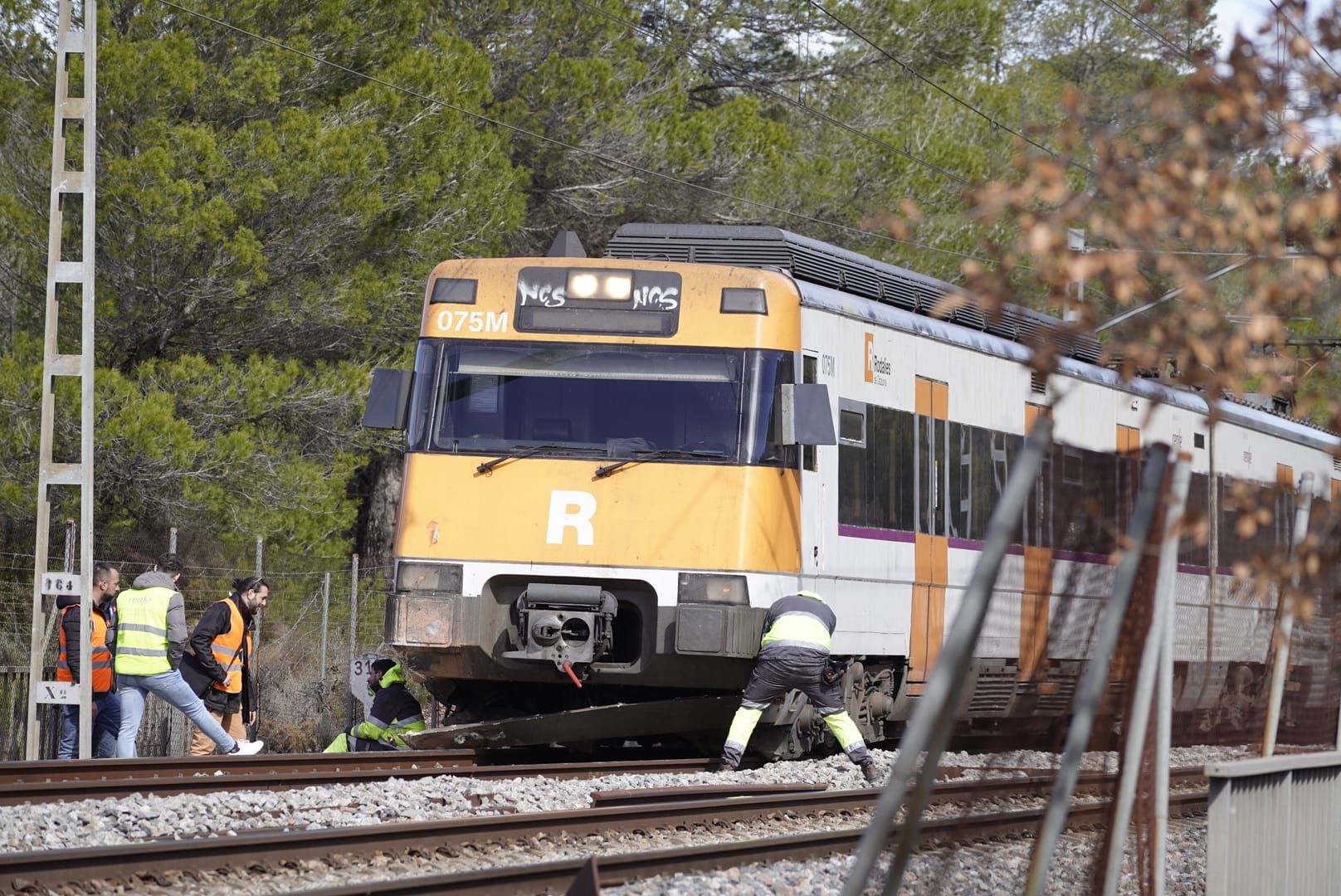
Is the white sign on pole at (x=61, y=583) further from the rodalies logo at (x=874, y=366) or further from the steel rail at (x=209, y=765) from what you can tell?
the rodalies logo at (x=874, y=366)

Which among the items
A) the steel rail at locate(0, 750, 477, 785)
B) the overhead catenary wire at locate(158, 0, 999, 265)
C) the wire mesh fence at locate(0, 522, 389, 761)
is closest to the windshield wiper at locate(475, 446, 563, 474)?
the steel rail at locate(0, 750, 477, 785)

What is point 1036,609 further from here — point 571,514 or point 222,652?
point 222,652

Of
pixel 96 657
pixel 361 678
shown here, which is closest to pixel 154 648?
pixel 96 657

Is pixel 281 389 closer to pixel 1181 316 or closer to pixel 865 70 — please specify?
pixel 865 70

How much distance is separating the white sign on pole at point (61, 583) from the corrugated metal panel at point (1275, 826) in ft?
31.6

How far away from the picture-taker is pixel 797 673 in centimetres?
1183

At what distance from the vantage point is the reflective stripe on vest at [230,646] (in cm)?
1437

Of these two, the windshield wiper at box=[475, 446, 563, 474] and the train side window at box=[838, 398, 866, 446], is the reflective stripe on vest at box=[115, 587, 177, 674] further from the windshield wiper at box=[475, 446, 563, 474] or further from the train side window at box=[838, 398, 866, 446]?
the train side window at box=[838, 398, 866, 446]

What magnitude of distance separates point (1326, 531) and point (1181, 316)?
109 centimetres

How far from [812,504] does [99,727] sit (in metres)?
6.09

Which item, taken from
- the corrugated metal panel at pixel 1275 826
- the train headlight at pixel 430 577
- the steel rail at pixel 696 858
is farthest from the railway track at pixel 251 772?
the corrugated metal panel at pixel 1275 826

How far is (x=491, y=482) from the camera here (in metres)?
12.2

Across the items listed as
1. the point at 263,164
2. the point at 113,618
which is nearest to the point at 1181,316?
the point at 113,618

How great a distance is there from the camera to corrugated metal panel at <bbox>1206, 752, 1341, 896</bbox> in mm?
6285
